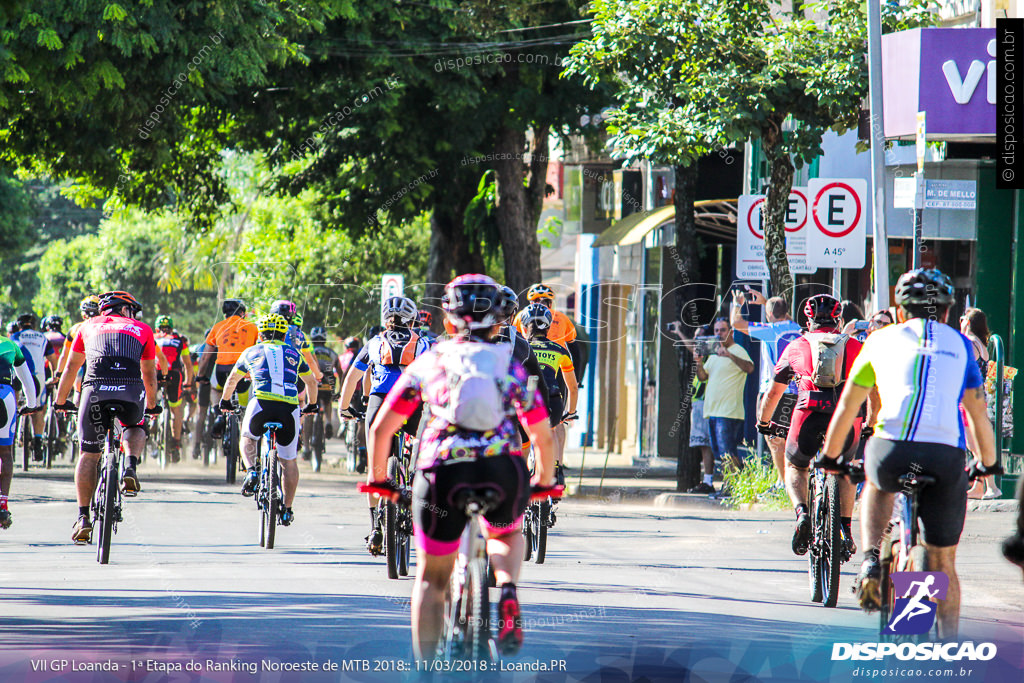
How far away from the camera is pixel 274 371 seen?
13164 millimetres

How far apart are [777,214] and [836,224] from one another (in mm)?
1188

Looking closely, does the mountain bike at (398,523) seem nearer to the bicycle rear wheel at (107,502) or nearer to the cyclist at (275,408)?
the cyclist at (275,408)

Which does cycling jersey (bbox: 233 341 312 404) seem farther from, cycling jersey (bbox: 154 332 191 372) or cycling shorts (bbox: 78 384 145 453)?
cycling jersey (bbox: 154 332 191 372)

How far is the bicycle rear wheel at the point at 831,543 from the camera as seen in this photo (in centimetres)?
972

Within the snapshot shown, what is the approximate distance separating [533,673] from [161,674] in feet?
5.29

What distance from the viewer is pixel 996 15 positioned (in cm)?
1750

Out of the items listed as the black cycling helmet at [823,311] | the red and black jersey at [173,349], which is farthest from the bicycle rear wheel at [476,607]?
the red and black jersey at [173,349]

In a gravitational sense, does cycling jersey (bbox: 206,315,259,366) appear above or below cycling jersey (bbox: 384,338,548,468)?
above

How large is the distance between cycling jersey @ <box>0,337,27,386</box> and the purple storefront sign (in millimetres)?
8485

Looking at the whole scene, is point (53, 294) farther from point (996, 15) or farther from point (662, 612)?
point (662, 612)

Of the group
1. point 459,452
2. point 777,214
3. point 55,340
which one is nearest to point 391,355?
point 459,452

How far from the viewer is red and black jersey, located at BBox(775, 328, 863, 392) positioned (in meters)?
10.5

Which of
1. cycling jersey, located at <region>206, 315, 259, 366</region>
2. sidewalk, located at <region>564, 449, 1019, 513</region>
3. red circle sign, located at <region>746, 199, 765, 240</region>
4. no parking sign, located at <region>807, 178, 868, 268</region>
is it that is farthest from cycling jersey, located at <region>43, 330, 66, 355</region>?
no parking sign, located at <region>807, 178, 868, 268</region>

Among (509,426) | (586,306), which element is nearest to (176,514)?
(509,426)
